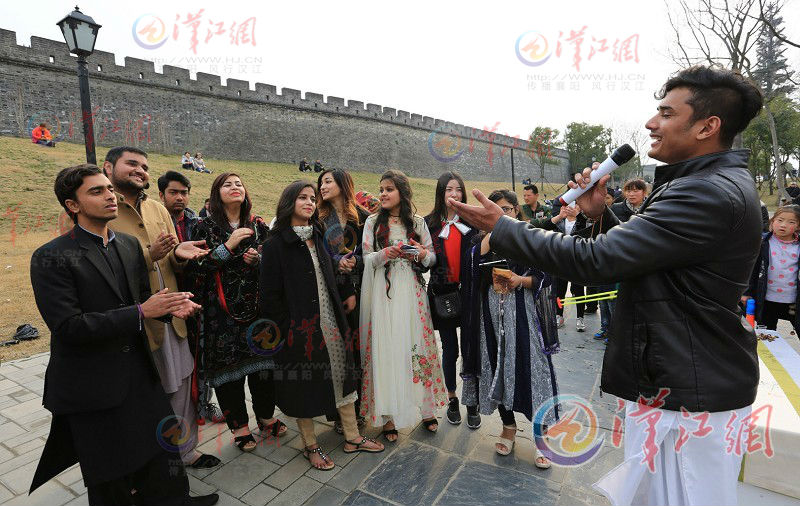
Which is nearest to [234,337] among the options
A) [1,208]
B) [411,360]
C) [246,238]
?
[246,238]

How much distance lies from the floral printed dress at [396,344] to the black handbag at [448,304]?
92mm

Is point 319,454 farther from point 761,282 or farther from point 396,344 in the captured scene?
point 761,282

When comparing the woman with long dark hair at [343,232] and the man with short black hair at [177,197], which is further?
the man with short black hair at [177,197]

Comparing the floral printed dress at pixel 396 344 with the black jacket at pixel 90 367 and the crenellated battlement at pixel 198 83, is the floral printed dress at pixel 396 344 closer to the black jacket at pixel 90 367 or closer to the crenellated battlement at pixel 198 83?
the black jacket at pixel 90 367

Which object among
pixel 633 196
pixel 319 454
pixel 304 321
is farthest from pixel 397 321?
pixel 633 196

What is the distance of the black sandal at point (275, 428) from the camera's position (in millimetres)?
3301

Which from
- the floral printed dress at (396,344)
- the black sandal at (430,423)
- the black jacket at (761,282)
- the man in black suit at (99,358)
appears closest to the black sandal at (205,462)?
the man in black suit at (99,358)

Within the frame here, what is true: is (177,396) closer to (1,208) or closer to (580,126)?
(1,208)

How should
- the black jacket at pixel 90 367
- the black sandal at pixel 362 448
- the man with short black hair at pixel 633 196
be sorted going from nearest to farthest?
the black jacket at pixel 90 367 → the black sandal at pixel 362 448 → the man with short black hair at pixel 633 196

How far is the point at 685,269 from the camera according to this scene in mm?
1287

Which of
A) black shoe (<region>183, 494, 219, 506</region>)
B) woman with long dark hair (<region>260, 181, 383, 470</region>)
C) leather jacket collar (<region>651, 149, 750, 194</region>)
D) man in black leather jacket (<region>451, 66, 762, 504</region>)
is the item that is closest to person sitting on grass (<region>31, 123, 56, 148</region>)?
woman with long dark hair (<region>260, 181, 383, 470</region>)

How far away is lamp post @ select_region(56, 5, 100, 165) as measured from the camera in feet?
15.1

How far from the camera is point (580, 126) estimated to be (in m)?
45.9

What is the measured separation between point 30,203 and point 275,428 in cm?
1358
